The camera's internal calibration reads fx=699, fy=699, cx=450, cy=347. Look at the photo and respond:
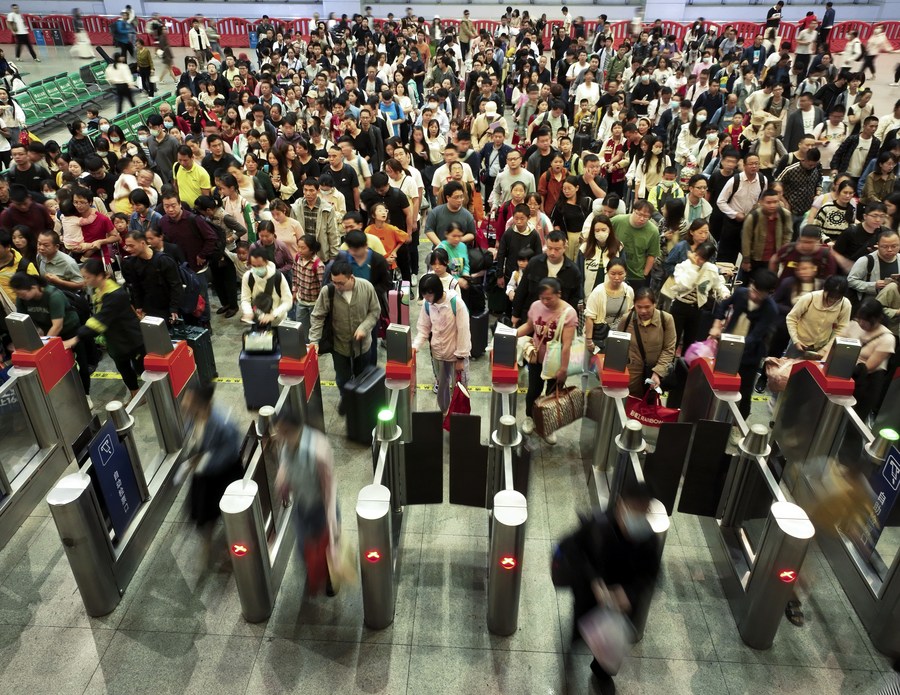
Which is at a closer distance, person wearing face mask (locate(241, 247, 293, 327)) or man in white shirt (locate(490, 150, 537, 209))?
person wearing face mask (locate(241, 247, 293, 327))

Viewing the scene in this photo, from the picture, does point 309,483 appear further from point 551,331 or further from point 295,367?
point 551,331

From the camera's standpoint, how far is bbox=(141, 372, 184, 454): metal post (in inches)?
221

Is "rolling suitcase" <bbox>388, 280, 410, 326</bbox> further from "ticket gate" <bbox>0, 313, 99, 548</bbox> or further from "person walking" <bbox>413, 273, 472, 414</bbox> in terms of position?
"ticket gate" <bbox>0, 313, 99, 548</bbox>

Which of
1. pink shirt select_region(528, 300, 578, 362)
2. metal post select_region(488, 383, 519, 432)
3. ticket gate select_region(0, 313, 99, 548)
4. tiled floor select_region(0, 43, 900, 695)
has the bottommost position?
tiled floor select_region(0, 43, 900, 695)

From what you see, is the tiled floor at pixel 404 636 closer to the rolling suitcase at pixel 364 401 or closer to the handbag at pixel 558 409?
the handbag at pixel 558 409

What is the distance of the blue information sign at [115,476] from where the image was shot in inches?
175

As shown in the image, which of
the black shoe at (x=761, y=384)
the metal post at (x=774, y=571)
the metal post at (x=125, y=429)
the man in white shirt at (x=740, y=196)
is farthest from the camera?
the man in white shirt at (x=740, y=196)

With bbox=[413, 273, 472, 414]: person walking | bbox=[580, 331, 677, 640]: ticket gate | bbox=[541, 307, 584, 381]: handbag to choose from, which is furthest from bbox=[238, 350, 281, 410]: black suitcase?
bbox=[580, 331, 677, 640]: ticket gate

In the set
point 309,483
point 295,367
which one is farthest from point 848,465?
point 295,367

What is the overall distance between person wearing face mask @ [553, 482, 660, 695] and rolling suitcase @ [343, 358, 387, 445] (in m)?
2.77

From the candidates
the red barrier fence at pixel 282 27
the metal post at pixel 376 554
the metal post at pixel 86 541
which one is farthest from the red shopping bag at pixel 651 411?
the red barrier fence at pixel 282 27

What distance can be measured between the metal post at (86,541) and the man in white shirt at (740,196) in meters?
7.38

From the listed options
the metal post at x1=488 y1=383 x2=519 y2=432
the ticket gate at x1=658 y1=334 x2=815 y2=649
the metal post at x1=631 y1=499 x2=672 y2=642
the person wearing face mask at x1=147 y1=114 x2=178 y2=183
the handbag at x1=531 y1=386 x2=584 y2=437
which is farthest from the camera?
the person wearing face mask at x1=147 y1=114 x2=178 y2=183

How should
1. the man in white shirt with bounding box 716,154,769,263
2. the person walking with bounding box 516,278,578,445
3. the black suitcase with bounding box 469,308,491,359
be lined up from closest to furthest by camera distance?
the person walking with bounding box 516,278,578,445, the black suitcase with bounding box 469,308,491,359, the man in white shirt with bounding box 716,154,769,263
